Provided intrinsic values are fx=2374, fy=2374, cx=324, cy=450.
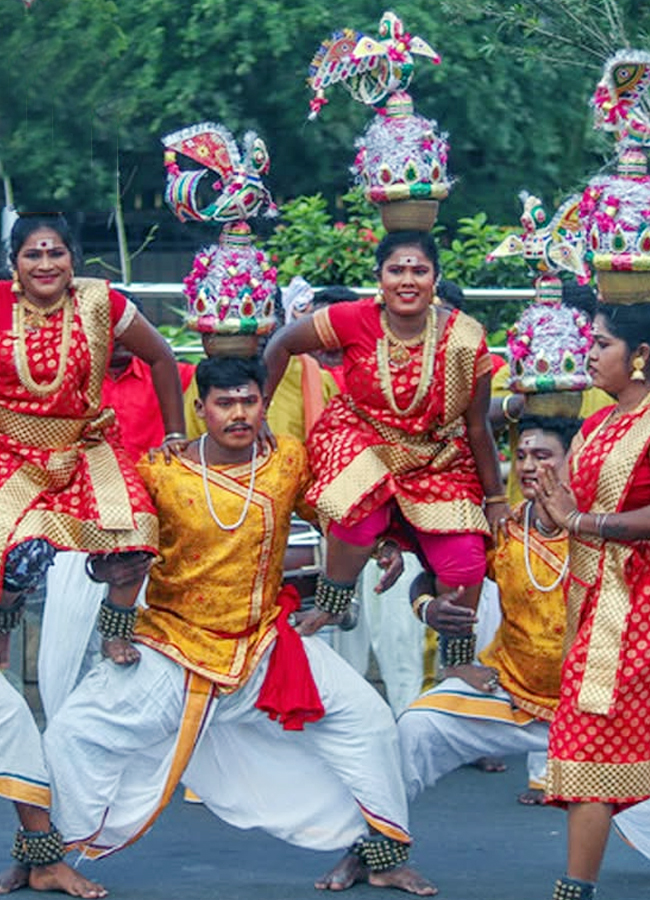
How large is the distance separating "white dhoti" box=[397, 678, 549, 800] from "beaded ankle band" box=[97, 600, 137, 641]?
95 cm

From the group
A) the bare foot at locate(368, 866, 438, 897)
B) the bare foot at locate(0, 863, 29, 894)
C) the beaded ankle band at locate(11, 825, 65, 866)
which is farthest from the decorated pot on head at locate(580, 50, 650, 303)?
the bare foot at locate(0, 863, 29, 894)

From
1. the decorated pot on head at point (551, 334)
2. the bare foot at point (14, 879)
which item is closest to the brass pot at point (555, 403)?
the decorated pot on head at point (551, 334)

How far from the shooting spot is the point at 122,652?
24.0 feet

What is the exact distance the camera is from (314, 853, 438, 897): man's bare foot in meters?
7.37

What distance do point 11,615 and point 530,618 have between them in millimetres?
1672

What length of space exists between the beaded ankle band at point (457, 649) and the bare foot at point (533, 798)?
1.11 metres

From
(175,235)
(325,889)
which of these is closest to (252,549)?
(325,889)

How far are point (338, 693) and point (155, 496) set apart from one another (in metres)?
0.84

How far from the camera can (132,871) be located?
25.0 ft

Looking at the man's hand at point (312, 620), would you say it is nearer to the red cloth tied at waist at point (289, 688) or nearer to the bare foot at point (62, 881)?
the red cloth tied at waist at point (289, 688)

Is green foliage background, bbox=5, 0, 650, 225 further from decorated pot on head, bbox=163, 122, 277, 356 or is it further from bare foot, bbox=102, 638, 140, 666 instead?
bare foot, bbox=102, 638, 140, 666

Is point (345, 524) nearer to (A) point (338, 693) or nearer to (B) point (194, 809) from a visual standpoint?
(A) point (338, 693)

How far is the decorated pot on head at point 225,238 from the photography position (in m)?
7.45

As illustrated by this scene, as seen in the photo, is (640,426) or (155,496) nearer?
(640,426)
